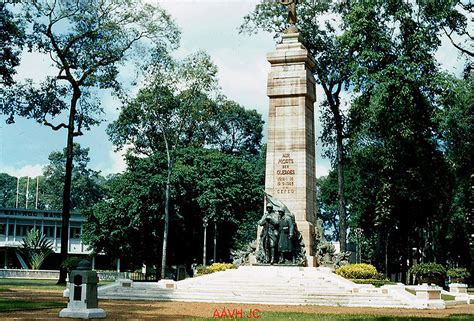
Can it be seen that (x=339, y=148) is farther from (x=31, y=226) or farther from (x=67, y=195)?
(x=31, y=226)

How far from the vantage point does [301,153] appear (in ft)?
101

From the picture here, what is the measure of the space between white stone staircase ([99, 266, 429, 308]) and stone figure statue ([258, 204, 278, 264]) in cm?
76

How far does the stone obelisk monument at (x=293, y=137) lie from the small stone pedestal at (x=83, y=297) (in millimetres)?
14965

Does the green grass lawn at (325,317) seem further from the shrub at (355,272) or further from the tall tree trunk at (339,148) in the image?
the tall tree trunk at (339,148)

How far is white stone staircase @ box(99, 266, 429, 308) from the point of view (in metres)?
23.0

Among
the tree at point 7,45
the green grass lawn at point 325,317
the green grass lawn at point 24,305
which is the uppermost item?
the tree at point 7,45

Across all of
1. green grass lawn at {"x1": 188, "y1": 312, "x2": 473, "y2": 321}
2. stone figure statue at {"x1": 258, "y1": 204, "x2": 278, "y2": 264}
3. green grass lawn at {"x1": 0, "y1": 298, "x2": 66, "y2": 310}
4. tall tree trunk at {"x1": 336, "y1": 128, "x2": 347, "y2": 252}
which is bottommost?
green grass lawn at {"x1": 0, "y1": 298, "x2": 66, "y2": 310}

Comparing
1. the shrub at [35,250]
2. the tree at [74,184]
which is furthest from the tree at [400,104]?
the tree at [74,184]

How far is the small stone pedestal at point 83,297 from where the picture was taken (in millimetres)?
16125

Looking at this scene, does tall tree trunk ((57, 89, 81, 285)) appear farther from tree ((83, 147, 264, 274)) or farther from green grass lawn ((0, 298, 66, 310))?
green grass lawn ((0, 298, 66, 310))

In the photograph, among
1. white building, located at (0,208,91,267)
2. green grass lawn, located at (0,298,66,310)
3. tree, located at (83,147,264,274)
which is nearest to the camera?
green grass lawn, located at (0,298,66,310)

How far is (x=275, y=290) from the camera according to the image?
78.6ft

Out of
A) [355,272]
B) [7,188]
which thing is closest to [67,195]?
[355,272]

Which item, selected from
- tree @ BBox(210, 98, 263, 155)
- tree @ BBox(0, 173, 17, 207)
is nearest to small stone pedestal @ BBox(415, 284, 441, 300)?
tree @ BBox(210, 98, 263, 155)
